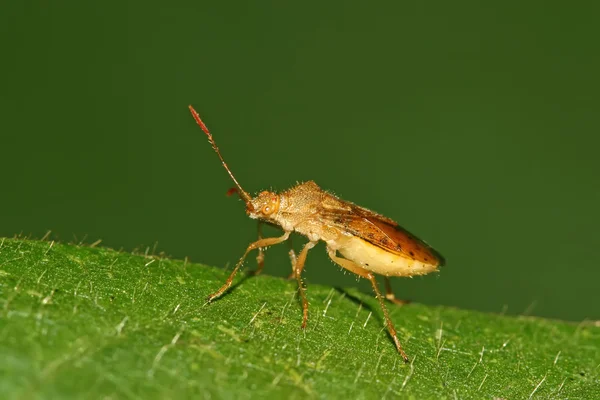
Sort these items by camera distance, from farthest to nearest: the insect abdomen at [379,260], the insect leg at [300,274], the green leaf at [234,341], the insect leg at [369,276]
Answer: the insect abdomen at [379,260] < the insect leg at [369,276] < the insect leg at [300,274] < the green leaf at [234,341]

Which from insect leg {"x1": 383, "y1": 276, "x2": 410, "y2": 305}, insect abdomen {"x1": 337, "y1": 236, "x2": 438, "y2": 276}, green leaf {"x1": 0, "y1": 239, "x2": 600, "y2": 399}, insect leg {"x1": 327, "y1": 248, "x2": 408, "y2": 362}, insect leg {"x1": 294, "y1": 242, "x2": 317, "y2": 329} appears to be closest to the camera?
green leaf {"x1": 0, "y1": 239, "x2": 600, "y2": 399}

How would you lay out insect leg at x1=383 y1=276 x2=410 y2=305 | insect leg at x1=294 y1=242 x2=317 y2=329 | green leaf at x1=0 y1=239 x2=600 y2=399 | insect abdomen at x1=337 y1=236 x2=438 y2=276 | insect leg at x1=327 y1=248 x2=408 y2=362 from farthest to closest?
insect leg at x1=383 y1=276 x2=410 y2=305 < insect abdomen at x1=337 y1=236 x2=438 y2=276 < insect leg at x1=327 y1=248 x2=408 y2=362 < insect leg at x1=294 y1=242 x2=317 y2=329 < green leaf at x1=0 y1=239 x2=600 y2=399

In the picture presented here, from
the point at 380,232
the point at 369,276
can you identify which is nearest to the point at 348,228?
the point at 380,232

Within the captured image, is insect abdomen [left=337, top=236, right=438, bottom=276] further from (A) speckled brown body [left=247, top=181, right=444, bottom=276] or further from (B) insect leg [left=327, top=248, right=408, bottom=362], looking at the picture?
(B) insect leg [left=327, top=248, right=408, bottom=362]

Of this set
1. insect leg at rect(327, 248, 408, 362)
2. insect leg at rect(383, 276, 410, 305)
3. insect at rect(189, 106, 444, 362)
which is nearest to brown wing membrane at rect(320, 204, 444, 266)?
insect at rect(189, 106, 444, 362)

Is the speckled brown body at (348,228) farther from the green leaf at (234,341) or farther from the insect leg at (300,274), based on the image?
the green leaf at (234,341)

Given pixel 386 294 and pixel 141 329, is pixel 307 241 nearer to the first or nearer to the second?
pixel 386 294

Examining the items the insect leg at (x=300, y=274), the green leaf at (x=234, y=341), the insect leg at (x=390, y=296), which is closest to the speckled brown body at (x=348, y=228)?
the insect leg at (x=300, y=274)
